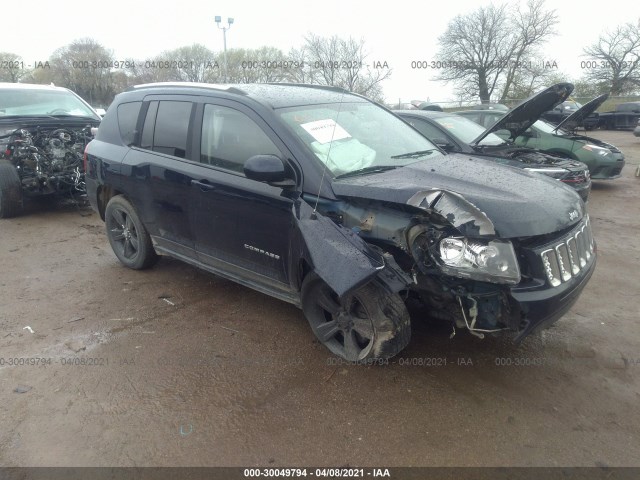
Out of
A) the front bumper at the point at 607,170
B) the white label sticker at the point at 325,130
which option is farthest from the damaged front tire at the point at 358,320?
the front bumper at the point at 607,170

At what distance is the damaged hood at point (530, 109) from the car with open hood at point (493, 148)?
27 centimetres

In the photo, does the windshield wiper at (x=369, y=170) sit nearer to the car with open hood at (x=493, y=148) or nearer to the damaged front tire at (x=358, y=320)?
the damaged front tire at (x=358, y=320)

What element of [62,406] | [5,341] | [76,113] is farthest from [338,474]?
[76,113]

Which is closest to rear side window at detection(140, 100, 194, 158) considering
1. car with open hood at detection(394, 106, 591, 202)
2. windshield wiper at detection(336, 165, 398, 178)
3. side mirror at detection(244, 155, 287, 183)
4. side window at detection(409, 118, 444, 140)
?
side mirror at detection(244, 155, 287, 183)

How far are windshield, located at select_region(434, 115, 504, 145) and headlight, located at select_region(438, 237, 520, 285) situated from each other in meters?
4.67

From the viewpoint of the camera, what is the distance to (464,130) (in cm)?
729

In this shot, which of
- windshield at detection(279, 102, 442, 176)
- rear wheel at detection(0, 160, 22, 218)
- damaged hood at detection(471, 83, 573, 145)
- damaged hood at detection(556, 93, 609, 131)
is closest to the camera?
windshield at detection(279, 102, 442, 176)

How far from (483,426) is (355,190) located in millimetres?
1539

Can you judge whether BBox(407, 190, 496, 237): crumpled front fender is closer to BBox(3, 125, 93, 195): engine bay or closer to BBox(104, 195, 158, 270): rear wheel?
BBox(104, 195, 158, 270): rear wheel

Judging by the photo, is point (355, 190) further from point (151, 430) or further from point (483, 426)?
point (151, 430)

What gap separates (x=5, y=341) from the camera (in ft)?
12.1

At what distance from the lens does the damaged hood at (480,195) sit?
2.57 metres

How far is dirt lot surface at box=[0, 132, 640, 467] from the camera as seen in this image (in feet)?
8.23

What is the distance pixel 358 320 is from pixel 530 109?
4.41 meters
